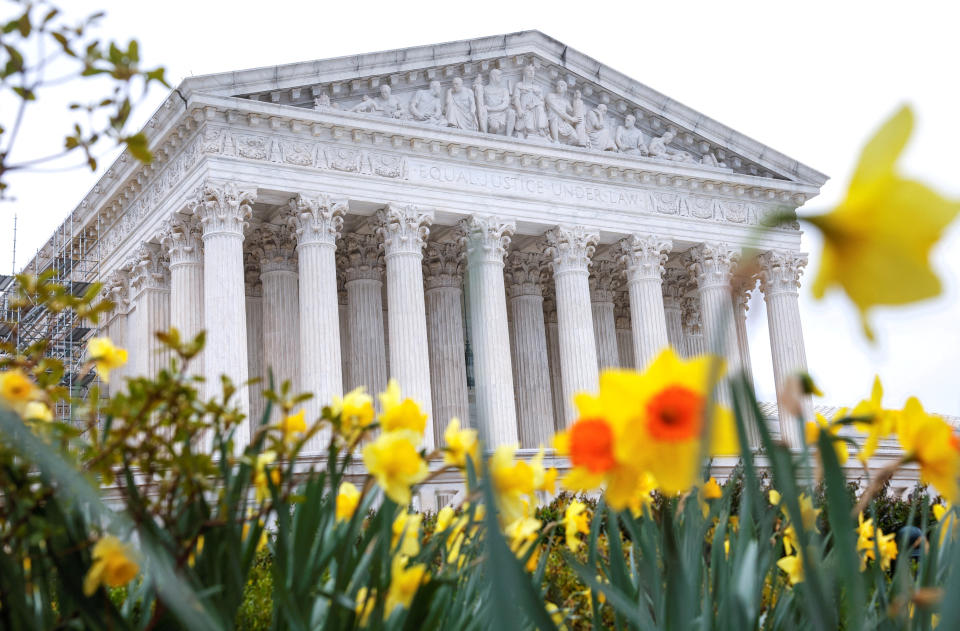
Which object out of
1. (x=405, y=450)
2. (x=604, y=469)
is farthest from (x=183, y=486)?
(x=604, y=469)

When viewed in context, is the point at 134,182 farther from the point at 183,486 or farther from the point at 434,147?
the point at 183,486

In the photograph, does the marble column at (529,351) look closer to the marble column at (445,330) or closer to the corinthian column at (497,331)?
the marble column at (445,330)

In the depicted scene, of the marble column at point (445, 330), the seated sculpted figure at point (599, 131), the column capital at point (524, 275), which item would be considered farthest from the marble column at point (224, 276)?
the seated sculpted figure at point (599, 131)

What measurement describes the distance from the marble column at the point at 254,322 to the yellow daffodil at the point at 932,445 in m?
26.6

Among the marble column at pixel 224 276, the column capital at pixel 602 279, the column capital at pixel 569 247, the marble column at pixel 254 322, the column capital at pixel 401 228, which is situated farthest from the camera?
the column capital at pixel 602 279

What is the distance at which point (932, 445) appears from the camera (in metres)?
1.72

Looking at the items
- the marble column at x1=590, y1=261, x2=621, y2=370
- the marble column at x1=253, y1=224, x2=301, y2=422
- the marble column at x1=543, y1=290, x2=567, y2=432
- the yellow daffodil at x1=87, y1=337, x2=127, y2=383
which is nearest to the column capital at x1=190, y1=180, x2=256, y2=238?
the marble column at x1=253, y1=224, x2=301, y2=422

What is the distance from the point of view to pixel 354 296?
28172 millimetres

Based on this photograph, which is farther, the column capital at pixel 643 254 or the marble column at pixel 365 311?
the column capital at pixel 643 254

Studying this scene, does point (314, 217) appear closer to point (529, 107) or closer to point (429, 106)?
point (429, 106)

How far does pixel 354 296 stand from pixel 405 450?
26337 millimetres

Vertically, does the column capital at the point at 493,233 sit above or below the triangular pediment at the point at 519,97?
below

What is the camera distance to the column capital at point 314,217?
2403 centimetres

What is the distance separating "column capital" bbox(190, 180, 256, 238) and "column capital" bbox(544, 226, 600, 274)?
887 cm
